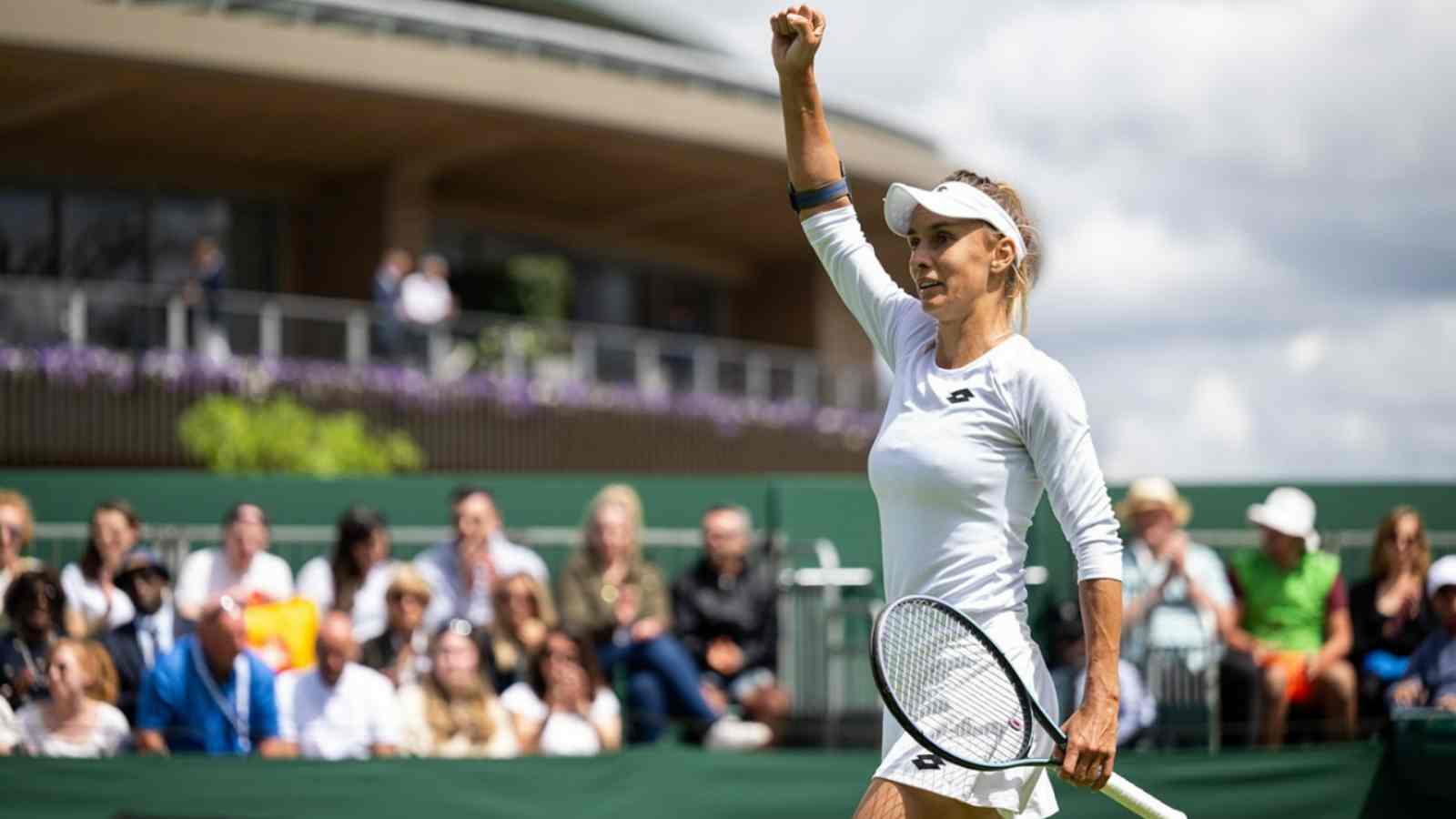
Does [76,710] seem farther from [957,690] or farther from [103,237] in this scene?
[103,237]

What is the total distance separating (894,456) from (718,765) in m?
2.93

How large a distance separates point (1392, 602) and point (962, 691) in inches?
241

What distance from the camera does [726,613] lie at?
10180mm

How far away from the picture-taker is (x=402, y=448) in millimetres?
21516

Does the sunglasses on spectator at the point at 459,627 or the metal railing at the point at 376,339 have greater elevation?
the metal railing at the point at 376,339

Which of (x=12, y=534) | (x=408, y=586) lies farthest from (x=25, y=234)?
(x=408, y=586)

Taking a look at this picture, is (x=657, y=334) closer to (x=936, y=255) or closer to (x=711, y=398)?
(x=711, y=398)

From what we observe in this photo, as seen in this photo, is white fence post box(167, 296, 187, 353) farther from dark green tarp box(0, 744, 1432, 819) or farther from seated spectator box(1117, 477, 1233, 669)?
dark green tarp box(0, 744, 1432, 819)

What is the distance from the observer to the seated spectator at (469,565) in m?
10.0

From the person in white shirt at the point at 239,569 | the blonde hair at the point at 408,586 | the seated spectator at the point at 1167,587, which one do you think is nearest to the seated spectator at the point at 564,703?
the blonde hair at the point at 408,586

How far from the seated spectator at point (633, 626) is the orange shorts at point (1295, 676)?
2.36m

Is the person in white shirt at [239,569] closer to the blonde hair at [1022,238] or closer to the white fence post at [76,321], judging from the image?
the blonde hair at [1022,238]

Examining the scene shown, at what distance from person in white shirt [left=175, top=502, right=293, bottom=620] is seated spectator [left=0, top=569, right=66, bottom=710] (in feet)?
3.01

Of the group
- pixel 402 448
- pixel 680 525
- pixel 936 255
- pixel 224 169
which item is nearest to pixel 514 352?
pixel 402 448
